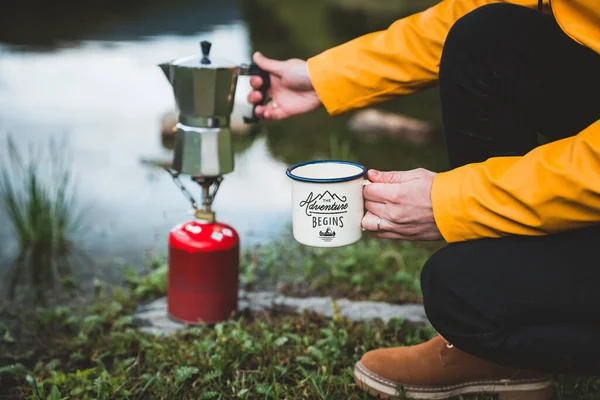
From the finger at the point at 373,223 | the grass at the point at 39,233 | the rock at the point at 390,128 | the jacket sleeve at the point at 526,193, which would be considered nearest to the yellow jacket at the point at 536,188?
the jacket sleeve at the point at 526,193

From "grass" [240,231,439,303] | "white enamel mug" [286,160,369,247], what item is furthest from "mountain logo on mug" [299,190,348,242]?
"grass" [240,231,439,303]

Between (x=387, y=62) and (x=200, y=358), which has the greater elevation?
(x=387, y=62)

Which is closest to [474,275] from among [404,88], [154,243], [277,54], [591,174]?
[591,174]

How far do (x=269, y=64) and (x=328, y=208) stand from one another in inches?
31.7

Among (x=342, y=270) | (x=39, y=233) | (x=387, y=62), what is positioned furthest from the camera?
(x=39, y=233)

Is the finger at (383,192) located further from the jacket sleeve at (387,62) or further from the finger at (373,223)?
the jacket sleeve at (387,62)

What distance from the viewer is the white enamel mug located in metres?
1.62

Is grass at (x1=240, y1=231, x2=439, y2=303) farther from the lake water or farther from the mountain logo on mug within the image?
the mountain logo on mug

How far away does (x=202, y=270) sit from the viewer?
8.04 feet

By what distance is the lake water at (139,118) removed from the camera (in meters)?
3.72

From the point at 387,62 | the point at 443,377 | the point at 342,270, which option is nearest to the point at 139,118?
the point at 342,270

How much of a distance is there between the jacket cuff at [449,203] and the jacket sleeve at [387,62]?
0.62m

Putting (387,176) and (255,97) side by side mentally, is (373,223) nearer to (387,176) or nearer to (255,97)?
(387,176)

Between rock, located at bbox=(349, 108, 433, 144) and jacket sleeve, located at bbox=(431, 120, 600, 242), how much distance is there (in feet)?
12.0
